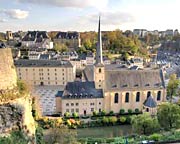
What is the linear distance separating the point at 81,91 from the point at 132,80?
221 inches

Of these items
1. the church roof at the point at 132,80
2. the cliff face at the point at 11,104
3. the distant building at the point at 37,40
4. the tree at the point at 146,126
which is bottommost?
the tree at the point at 146,126

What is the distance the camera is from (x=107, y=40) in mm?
78188

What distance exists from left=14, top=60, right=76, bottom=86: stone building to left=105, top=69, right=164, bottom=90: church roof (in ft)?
45.4

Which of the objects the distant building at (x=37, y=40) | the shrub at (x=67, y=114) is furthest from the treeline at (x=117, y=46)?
the shrub at (x=67, y=114)

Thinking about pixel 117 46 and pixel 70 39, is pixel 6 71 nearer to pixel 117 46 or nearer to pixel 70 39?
pixel 117 46

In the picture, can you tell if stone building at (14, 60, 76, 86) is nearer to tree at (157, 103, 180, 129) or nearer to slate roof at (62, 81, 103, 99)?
slate roof at (62, 81, 103, 99)

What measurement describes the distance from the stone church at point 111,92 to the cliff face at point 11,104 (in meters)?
15.0

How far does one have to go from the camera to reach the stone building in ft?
152

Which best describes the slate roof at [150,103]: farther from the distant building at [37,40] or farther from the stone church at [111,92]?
the distant building at [37,40]

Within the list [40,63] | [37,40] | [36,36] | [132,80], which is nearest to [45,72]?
[40,63]

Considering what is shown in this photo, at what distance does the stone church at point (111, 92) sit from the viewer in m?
31.6

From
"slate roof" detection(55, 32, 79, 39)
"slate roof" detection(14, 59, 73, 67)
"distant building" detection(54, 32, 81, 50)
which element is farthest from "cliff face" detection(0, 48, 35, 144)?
"slate roof" detection(55, 32, 79, 39)

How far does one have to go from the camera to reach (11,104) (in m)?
15.4

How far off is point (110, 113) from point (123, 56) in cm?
3375
